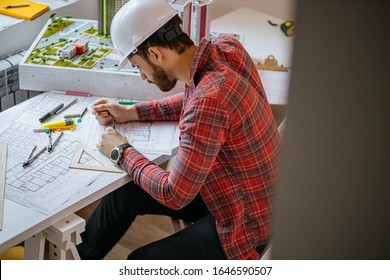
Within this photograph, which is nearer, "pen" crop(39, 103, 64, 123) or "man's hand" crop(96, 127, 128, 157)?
"man's hand" crop(96, 127, 128, 157)

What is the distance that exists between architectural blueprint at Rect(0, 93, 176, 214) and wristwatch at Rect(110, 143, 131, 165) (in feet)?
0.19

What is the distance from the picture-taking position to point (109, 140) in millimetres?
1587

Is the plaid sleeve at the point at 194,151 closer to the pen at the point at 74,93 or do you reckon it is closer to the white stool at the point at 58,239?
the white stool at the point at 58,239

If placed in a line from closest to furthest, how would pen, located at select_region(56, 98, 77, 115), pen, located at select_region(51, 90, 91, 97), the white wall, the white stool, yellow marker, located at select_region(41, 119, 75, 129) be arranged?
the white stool
yellow marker, located at select_region(41, 119, 75, 129)
pen, located at select_region(56, 98, 77, 115)
pen, located at select_region(51, 90, 91, 97)
the white wall

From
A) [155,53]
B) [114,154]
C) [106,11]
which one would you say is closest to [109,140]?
[114,154]

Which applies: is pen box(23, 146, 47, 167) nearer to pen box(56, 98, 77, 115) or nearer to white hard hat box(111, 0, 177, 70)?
pen box(56, 98, 77, 115)

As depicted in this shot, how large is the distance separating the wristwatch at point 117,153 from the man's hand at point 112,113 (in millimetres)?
208

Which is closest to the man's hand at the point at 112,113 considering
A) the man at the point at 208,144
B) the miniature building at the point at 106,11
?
the man at the point at 208,144

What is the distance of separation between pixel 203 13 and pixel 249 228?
0.81 metres

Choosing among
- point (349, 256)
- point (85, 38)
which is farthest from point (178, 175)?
point (349, 256)

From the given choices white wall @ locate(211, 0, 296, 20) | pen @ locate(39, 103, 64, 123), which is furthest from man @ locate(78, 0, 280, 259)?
white wall @ locate(211, 0, 296, 20)

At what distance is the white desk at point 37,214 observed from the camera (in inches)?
50.5

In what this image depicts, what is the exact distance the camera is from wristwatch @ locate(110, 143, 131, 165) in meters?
1.53

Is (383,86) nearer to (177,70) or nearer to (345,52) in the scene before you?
(345,52)
